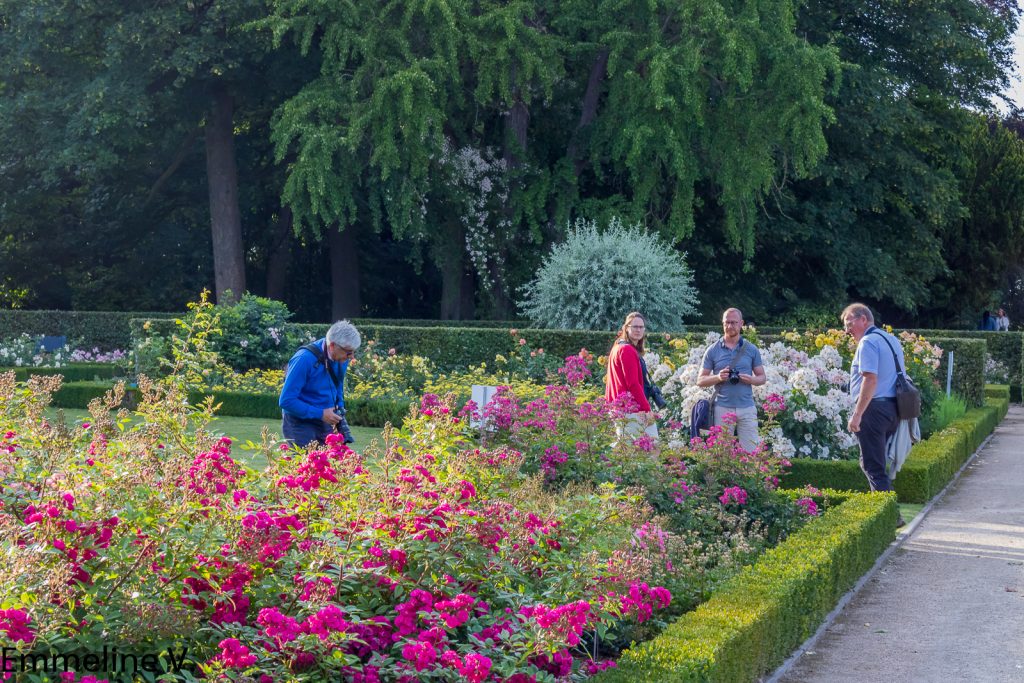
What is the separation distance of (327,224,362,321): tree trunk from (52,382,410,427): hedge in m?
12.5

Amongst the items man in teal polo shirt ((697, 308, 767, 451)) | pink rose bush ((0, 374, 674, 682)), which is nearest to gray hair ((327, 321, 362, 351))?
pink rose bush ((0, 374, 674, 682))

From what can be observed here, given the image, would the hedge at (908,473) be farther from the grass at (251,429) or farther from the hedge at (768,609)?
the grass at (251,429)

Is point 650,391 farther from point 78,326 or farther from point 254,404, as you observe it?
point 78,326

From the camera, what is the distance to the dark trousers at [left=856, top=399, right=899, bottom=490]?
336 inches

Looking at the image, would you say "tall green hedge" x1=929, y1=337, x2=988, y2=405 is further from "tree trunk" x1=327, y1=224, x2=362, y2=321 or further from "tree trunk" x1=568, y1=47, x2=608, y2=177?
"tree trunk" x1=327, y1=224, x2=362, y2=321

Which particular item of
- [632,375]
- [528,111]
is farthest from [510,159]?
[632,375]

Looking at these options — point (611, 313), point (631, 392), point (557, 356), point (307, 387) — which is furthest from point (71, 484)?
point (611, 313)

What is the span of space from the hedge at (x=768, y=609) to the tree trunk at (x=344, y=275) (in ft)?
74.1

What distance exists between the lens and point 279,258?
3155 cm

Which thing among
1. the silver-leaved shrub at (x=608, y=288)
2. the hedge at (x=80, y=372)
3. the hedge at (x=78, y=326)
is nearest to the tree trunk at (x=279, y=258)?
the hedge at (x=78, y=326)

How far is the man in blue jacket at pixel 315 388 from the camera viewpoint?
22.3 ft

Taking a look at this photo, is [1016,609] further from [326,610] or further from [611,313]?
[611,313]

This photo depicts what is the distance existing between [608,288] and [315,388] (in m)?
11.2

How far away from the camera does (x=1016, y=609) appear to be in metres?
6.64
